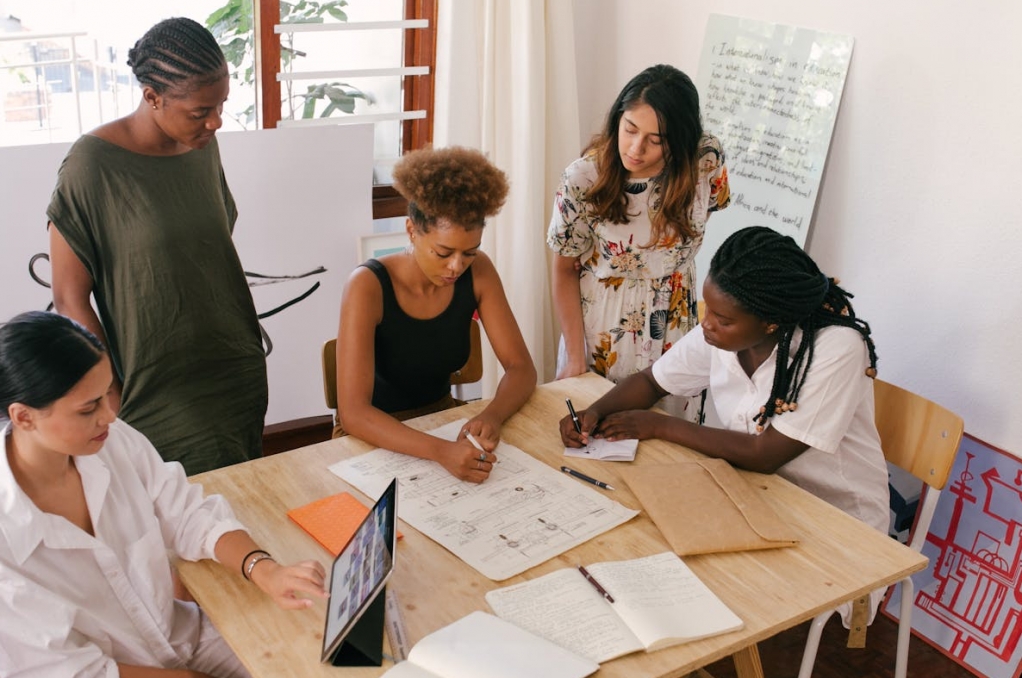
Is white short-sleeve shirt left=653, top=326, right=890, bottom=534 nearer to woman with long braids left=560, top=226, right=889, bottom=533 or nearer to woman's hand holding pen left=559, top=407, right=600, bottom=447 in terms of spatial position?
woman with long braids left=560, top=226, right=889, bottom=533

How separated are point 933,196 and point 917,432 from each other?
70cm

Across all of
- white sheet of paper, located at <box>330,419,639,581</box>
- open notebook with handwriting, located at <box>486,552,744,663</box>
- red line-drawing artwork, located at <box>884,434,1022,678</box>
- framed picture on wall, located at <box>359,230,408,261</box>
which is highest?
framed picture on wall, located at <box>359,230,408,261</box>

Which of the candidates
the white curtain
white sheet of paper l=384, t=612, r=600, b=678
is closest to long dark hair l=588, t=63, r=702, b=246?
the white curtain

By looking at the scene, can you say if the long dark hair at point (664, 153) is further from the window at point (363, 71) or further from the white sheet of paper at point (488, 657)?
the white sheet of paper at point (488, 657)

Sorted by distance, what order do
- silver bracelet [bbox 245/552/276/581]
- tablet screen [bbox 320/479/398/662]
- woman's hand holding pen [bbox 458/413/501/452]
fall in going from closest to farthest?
1. tablet screen [bbox 320/479/398/662]
2. silver bracelet [bbox 245/552/276/581]
3. woman's hand holding pen [bbox 458/413/501/452]

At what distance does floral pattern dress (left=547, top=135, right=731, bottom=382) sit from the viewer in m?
2.42

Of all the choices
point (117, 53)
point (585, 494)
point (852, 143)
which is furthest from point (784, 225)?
point (117, 53)

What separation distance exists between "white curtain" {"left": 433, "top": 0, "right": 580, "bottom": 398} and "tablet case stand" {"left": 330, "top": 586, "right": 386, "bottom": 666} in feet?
6.88

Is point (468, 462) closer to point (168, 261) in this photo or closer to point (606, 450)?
point (606, 450)

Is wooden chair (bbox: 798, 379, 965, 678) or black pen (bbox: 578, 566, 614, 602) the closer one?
black pen (bbox: 578, 566, 614, 602)

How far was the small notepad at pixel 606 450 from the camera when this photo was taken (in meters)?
1.94

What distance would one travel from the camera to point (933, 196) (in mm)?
2494

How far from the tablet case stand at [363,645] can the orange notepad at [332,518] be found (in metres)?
0.21

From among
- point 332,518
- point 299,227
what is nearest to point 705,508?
point 332,518
